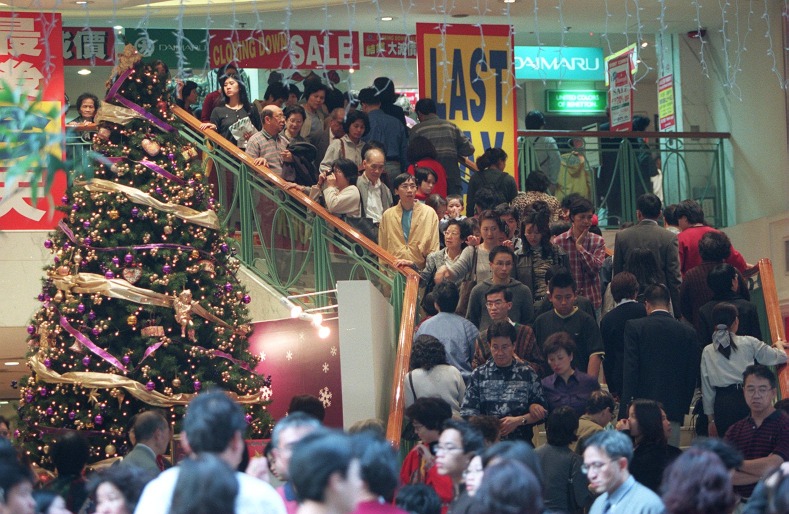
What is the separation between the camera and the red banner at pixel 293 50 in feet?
45.2

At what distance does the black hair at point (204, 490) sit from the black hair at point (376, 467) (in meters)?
0.40

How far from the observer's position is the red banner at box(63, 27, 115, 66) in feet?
45.5

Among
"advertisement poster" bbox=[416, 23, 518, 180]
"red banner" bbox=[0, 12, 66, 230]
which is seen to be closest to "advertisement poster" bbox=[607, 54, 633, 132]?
"advertisement poster" bbox=[416, 23, 518, 180]

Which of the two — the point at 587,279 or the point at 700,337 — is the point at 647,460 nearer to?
the point at 700,337

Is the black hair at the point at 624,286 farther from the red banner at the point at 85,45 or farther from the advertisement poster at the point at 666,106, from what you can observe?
the red banner at the point at 85,45

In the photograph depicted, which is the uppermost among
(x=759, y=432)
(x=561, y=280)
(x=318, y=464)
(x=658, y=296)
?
(x=561, y=280)

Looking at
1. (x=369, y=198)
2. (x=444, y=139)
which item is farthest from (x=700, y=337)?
(x=444, y=139)

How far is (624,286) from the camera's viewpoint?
795cm

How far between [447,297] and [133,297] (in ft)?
6.51

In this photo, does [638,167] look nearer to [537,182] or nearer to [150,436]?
[537,182]

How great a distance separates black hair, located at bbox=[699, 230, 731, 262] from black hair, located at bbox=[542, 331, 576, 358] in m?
1.60

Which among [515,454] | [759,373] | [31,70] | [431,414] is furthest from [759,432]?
[31,70]

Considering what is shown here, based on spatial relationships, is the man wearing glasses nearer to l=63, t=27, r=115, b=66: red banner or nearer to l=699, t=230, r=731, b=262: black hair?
l=699, t=230, r=731, b=262: black hair

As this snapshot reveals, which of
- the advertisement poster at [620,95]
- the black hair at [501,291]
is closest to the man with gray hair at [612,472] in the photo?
the black hair at [501,291]
